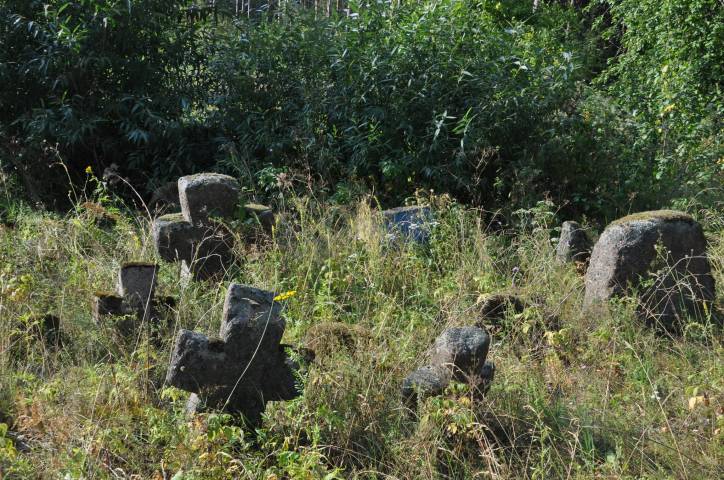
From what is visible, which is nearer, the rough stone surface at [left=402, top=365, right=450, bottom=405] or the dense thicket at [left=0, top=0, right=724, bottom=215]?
the rough stone surface at [left=402, top=365, right=450, bottom=405]

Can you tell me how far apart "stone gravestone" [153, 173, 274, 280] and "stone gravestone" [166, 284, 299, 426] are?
159 cm

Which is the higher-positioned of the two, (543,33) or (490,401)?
(543,33)

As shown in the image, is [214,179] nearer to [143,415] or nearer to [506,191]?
[143,415]

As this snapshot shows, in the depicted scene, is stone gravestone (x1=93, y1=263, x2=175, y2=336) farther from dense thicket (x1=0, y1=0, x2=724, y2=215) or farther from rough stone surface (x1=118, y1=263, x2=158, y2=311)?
dense thicket (x1=0, y1=0, x2=724, y2=215)

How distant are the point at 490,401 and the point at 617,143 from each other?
15.3 feet

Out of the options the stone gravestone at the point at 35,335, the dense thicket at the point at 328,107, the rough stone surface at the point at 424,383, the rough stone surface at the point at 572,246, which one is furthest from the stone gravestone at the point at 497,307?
the stone gravestone at the point at 35,335

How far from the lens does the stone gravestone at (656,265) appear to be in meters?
5.33

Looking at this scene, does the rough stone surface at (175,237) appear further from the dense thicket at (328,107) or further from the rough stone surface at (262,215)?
the dense thicket at (328,107)

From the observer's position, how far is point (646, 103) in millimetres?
10016

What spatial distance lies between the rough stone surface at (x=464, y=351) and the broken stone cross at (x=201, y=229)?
2.00 m

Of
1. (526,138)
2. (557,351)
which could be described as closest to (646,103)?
(526,138)

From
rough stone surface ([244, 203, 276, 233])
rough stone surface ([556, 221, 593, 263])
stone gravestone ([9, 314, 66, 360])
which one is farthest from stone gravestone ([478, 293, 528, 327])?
stone gravestone ([9, 314, 66, 360])

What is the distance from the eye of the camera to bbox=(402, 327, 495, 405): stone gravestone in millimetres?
3887

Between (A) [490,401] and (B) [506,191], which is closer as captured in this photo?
(A) [490,401]
